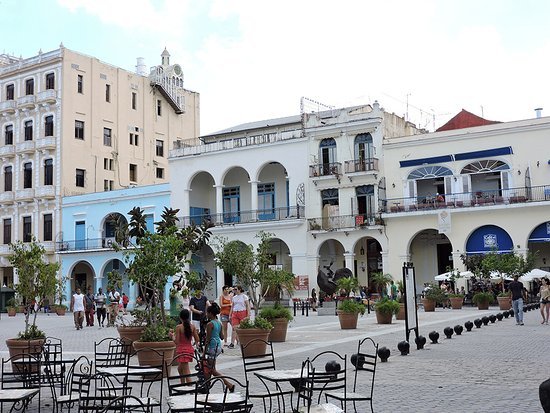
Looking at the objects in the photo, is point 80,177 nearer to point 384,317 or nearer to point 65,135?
point 65,135

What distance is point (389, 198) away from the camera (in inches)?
1553

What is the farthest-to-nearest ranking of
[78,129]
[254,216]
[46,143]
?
[78,129]
[46,143]
[254,216]

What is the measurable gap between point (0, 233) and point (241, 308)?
40261mm

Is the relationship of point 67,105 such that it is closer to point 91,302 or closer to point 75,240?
point 75,240

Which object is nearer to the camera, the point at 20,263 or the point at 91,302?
the point at 20,263

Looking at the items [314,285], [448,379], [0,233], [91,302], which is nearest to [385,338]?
[448,379]

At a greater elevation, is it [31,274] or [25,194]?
[25,194]

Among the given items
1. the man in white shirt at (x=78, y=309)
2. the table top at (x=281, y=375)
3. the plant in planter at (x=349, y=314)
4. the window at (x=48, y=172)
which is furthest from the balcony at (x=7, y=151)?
the table top at (x=281, y=375)

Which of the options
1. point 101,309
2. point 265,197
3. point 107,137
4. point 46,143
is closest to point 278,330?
point 101,309

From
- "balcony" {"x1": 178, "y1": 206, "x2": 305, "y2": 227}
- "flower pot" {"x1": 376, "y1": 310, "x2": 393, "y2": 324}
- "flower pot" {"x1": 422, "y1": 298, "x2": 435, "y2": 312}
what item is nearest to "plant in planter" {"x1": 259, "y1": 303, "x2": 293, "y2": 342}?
"flower pot" {"x1": 376, "y1": 310, "x2": 393, "y2": 324}

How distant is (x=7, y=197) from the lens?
168 feet

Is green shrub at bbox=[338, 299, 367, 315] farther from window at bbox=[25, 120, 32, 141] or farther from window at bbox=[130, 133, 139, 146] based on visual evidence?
window at bbox=[25, 120, 32, 141]

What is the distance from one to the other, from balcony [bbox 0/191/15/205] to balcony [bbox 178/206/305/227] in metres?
14.3

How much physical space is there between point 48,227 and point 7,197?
4422 millimetres
